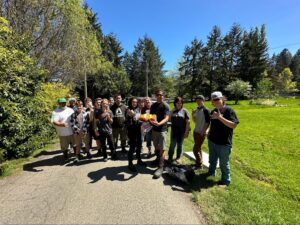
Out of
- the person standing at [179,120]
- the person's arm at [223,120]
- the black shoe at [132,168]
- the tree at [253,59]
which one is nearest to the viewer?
the person's arm at [223,120]

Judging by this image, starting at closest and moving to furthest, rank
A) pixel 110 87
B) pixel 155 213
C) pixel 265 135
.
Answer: pixel 155 213, pixel 265 135, pixel 110 87

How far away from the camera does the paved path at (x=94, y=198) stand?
318cm

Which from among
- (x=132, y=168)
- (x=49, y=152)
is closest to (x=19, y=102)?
(x=49, y=152)

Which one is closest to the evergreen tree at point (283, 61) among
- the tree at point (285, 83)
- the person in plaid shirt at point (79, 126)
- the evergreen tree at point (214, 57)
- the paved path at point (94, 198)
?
the tree at point (285, 83)

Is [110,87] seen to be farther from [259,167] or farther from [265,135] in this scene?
[259,167]

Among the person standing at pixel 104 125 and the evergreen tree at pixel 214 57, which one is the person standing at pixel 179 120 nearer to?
the person standing at pixel 104 125

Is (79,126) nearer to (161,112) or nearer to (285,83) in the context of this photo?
(161,112)

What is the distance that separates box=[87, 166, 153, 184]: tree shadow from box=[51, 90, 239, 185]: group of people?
174mm

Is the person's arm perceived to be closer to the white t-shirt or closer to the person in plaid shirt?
the person in plaid shirt

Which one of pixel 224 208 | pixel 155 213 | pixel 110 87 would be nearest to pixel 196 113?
pixel 224 208

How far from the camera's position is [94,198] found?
3756mm

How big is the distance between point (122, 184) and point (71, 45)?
35.1 feet

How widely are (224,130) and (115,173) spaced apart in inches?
106

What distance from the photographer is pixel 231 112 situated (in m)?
4.06
